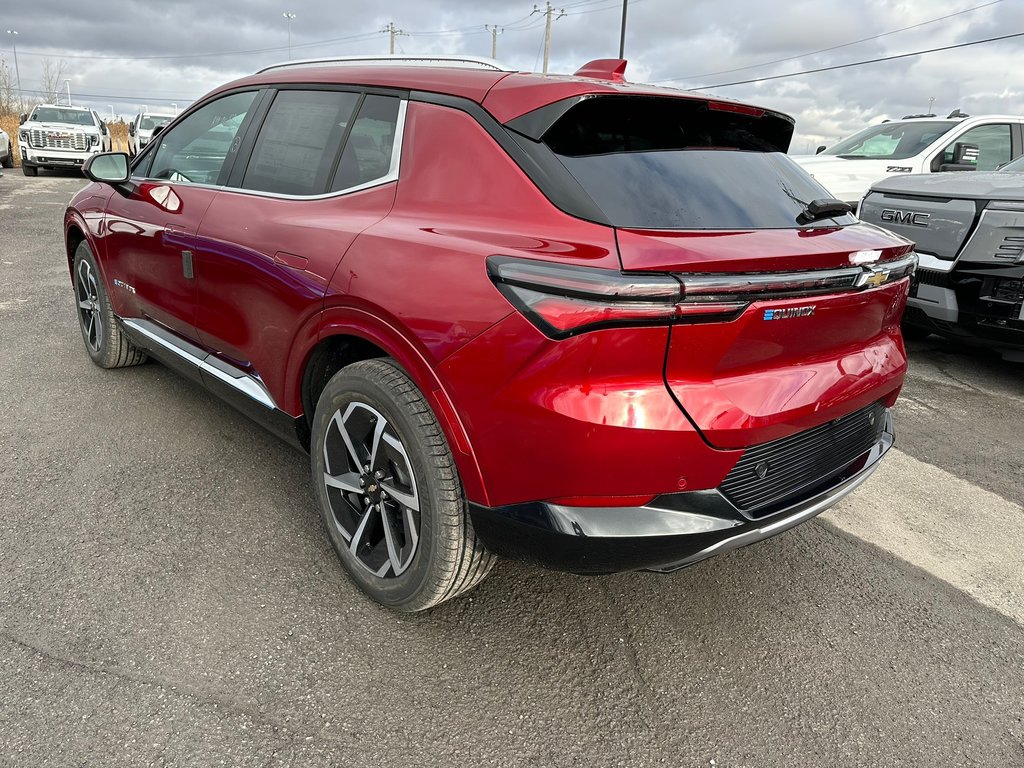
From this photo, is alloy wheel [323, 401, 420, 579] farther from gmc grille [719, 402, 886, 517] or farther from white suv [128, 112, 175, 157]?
white suv [128, 112, 175, 157]

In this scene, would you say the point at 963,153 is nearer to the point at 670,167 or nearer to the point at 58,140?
the point at 670,167

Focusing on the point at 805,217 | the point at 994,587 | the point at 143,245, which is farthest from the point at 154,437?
the point at 994,587

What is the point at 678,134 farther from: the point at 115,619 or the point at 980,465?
the point at 980,465

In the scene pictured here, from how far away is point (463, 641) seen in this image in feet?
7.52

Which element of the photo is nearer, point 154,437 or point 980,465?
point 154,437

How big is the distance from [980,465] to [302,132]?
3.72m

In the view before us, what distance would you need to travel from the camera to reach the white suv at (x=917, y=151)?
320 inches

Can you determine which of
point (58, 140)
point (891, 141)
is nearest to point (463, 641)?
point (891, 141)

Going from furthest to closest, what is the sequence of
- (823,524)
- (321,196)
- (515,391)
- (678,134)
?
(823,524) → (321,196) → (678,134) → (515,391)

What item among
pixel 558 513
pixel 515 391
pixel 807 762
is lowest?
pixel 807 762

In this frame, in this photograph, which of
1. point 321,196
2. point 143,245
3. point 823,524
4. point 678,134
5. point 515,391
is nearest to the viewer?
point 515,391

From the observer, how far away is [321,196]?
2.56 meters

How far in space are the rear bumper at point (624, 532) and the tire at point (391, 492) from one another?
0.14m

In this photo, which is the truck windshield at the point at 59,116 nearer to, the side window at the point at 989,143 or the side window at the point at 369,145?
the side window at the point at 989,143
